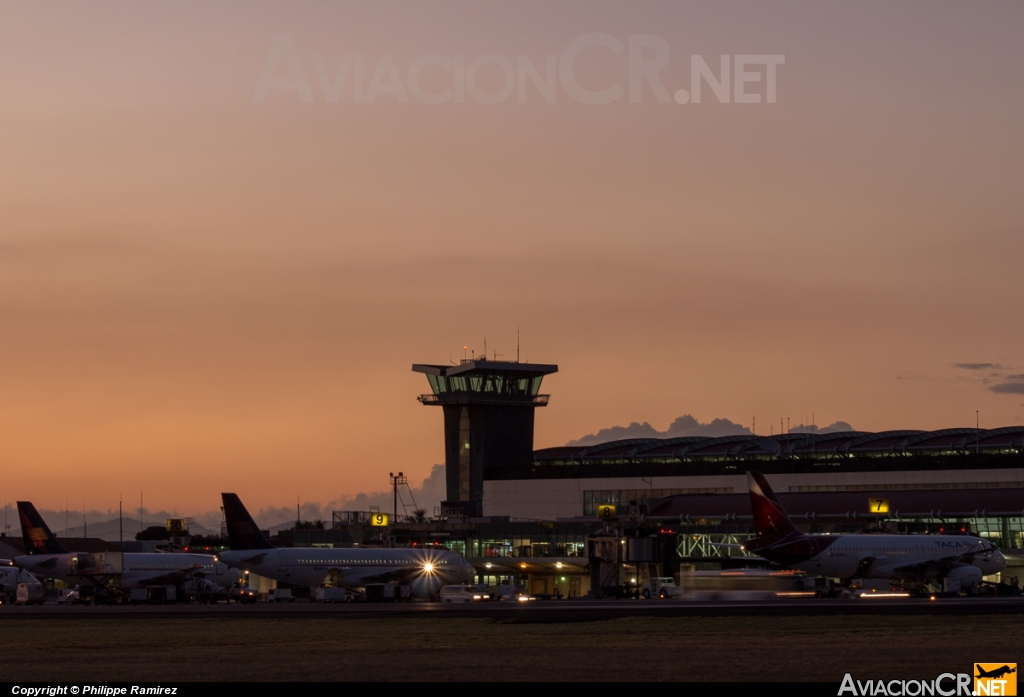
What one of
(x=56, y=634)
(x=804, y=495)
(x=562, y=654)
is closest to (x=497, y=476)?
(x=804, y=495)

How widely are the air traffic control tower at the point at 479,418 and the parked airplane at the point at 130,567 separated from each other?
2877 inches

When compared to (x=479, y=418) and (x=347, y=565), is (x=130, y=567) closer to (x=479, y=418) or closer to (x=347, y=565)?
(x=347, y=565)

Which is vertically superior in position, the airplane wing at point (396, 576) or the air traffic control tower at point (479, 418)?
the air traffic control tower at point (479, 418)

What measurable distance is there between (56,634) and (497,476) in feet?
407

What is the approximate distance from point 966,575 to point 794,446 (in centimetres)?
7074

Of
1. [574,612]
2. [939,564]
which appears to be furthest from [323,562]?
[939,564]

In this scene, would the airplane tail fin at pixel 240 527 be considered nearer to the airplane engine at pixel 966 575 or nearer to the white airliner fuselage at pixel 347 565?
the white airliner fuselage at pixel 347 565

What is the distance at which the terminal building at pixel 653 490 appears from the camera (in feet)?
400

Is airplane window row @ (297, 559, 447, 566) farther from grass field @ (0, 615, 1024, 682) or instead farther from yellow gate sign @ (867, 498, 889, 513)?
yellow gate sign @ (867, 498, 889, 513)

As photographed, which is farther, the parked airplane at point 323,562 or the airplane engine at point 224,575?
the airplane engine at point 224,575

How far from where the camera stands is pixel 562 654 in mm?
35719

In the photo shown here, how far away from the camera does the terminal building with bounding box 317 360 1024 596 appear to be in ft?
400

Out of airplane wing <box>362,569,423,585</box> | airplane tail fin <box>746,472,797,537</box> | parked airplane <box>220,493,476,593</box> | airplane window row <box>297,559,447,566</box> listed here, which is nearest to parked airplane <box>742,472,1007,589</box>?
airplane tail fin <box>746,472,797,537</box>

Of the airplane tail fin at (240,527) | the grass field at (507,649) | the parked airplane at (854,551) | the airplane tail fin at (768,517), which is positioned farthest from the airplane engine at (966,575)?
the airplane tail fin at (240,527)
